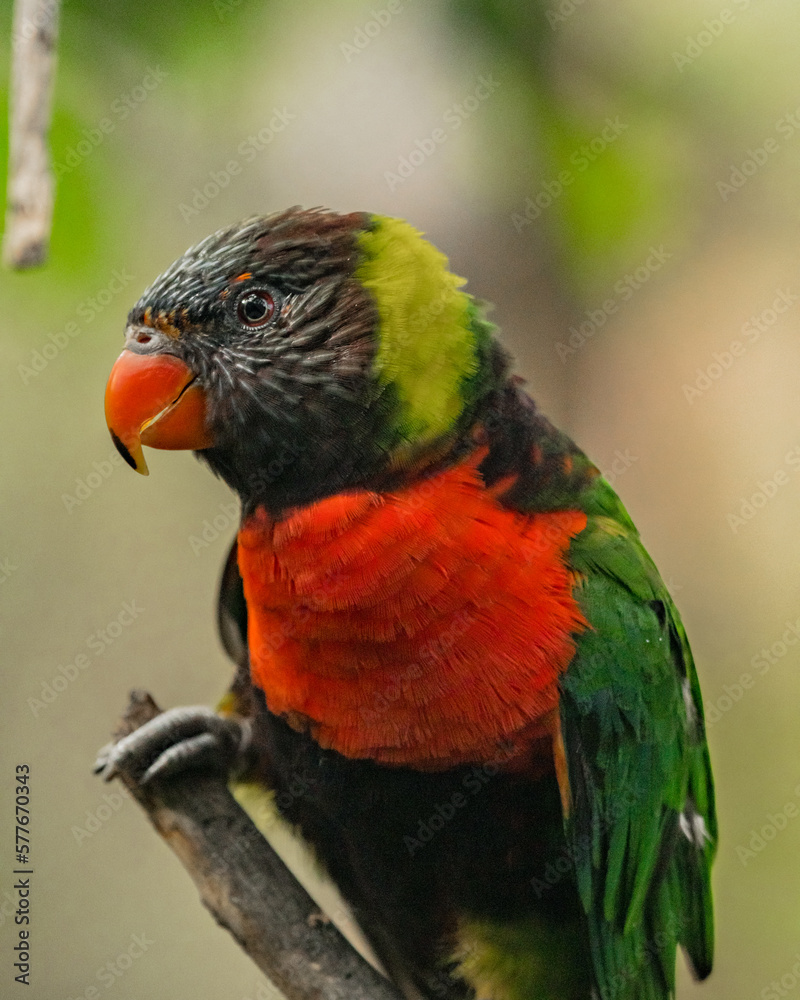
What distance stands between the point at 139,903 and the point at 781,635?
2.67 meters

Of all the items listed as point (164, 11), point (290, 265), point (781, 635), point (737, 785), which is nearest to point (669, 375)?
point (781, 635)

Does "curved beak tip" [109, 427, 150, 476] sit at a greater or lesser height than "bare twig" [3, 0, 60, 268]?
lesser

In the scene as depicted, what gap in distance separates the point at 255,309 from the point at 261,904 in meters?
1.38

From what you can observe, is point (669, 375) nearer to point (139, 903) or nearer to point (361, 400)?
point (361, 400)

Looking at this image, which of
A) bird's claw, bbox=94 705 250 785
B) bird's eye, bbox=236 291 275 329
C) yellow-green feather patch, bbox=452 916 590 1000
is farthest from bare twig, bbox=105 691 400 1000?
bird's eye, bbox=236 291 275 329

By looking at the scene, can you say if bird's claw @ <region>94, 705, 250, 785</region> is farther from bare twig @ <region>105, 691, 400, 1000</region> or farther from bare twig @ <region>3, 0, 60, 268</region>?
bare twig @ <region>3, 0, 60, 268</region>

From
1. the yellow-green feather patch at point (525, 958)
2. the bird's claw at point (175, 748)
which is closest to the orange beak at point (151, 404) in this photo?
the bird's claw at point (175, 748)

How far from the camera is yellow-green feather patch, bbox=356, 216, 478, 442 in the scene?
183 centimetres

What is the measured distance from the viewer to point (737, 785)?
3656 millimetres

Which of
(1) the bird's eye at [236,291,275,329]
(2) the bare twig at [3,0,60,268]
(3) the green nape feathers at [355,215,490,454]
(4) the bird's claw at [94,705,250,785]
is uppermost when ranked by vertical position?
(2) the bare twig at [3,0,60,268]

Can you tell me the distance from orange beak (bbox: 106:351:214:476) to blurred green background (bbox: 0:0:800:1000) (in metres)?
0.22

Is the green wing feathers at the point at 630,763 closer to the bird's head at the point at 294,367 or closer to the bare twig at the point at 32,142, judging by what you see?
the bird's head at the point at 294,367

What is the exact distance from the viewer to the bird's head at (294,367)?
1.82 m

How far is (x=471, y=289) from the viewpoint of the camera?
2850 millimetres
